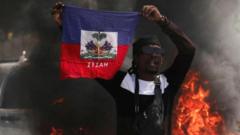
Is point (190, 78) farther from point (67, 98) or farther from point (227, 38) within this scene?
point (67, 98)

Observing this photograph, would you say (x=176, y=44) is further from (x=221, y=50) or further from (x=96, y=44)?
(x=221, y=50)

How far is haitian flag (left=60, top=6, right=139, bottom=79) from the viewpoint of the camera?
11.6ft

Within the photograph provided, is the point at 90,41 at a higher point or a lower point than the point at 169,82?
higher

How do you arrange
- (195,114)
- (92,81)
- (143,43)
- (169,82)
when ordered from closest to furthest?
(143,43), (169,82), (92,81), (195,114)

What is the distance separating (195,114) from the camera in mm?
8375

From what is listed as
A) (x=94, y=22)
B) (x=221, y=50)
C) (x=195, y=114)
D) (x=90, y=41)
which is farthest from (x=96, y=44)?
(x=221, y=50)

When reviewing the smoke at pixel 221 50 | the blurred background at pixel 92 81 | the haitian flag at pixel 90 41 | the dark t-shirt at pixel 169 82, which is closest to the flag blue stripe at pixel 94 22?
the haitian flag at pixel 90 41

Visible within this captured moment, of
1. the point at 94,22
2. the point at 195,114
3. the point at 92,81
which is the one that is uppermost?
the point at 94,22

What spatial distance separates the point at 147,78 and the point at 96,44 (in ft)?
2.20

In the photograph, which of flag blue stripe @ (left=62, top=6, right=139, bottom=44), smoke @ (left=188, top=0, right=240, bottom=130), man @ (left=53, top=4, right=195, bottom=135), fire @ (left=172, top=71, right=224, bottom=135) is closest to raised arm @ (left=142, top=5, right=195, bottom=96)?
man @ (left=53, top=4, right=195, bottom=135)

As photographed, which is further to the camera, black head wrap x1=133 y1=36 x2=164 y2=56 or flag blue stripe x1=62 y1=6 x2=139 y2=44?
flag blue stripe x1=62 y1=6 x2=139 y2=44

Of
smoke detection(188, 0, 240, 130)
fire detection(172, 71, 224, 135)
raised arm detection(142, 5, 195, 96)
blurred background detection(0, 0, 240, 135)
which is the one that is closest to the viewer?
raised arm detection(142, 5, 195, 96)

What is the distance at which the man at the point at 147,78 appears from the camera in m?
3.01

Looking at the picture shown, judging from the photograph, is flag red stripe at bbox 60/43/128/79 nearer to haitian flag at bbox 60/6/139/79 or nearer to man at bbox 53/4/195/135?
haitian flag at bbox 60/6/139/79
